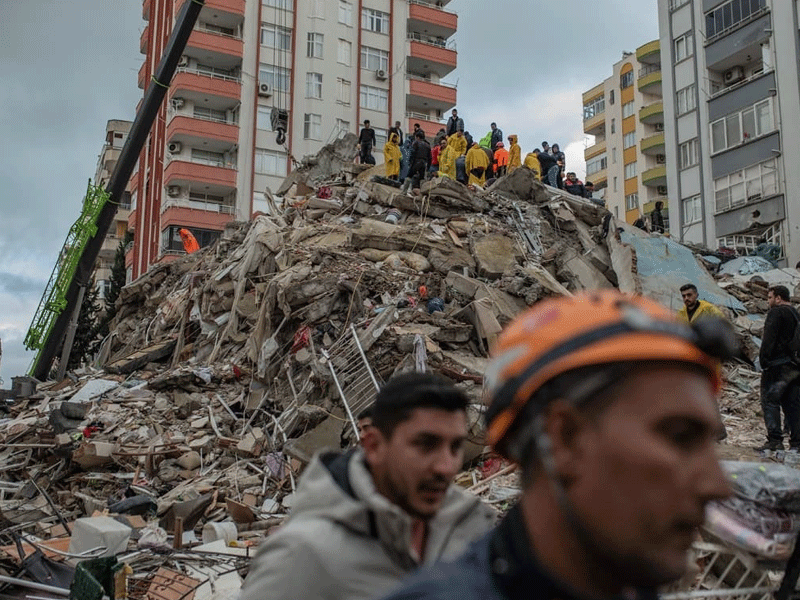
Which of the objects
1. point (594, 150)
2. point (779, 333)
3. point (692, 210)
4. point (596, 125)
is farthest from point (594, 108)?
point (779, 333)

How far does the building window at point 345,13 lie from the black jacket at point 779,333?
36.6 meters


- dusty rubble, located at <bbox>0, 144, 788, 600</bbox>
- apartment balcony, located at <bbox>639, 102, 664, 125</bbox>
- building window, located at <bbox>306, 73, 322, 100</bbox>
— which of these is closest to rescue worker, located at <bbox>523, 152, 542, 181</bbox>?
dusty rubble, located at <bbox>0, 144, 788, 600</bbox>

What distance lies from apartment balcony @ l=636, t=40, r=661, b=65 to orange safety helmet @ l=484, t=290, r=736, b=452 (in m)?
49.1

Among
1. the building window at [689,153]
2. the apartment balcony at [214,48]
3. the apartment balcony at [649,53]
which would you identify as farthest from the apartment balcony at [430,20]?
the building window at [689,153]

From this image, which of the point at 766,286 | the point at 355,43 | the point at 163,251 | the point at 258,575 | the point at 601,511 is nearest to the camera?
the point at 601,511

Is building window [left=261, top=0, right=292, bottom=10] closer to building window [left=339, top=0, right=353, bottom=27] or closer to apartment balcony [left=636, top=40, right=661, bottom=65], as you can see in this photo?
building window [left=339, top=0, right=353, bottom=27]

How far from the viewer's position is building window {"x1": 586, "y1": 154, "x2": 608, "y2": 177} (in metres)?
50.7

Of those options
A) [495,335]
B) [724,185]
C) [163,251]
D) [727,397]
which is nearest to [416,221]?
[495,335]

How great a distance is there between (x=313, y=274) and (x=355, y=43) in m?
31.3

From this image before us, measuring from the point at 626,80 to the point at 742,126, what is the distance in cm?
2510

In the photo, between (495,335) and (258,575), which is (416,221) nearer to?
(495,335)

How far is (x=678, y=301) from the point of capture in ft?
44.0

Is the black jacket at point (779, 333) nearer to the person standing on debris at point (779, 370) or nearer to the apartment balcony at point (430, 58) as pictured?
the person standing on debris at point (779, 370)

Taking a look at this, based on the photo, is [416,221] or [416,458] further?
[416,221]
